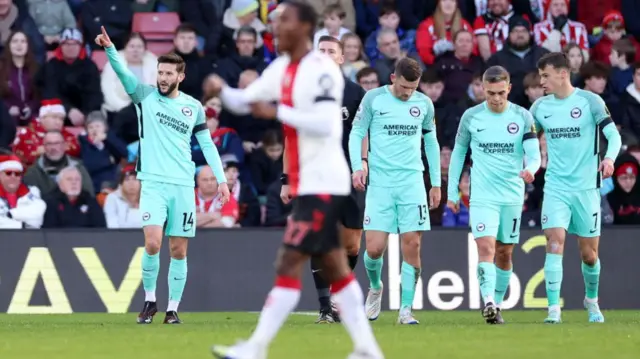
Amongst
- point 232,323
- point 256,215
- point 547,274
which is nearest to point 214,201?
point 256,215

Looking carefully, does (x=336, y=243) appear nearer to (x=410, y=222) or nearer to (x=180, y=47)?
(x=410, y=222)

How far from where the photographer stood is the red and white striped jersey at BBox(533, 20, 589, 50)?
21.7 meters

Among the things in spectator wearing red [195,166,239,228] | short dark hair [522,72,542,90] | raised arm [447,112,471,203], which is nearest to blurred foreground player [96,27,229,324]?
raised arm [447,112,471,203]

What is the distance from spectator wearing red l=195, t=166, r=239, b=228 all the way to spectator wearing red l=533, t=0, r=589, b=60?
19.1 feet

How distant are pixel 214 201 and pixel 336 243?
9.51 meters

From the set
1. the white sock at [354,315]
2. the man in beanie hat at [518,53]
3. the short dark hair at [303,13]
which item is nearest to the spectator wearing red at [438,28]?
the man in beanie hat at [518,53]

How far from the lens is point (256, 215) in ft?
61.7

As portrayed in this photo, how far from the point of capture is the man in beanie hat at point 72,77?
68.5 feet

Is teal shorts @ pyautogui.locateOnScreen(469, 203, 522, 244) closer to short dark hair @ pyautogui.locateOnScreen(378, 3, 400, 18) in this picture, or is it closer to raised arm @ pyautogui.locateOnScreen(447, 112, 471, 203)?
raised arm @ pyautogui.locateOnScreen(447, 112, 471, 203)

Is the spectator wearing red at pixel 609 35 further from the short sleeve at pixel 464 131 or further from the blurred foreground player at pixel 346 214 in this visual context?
the blurred foreground player at pixel 346 214

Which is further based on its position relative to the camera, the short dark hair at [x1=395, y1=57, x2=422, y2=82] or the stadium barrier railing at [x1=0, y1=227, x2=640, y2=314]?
the stadium barrier railing at [x1=0, y1=227, x2=640, y2=314]

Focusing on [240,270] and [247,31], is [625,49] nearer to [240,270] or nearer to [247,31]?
[247,31]

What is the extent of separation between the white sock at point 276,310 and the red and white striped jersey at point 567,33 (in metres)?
13.5

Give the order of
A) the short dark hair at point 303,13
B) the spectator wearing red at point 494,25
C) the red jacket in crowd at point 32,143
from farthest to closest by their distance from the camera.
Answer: the spectator wearing red at point 494,25, the red jacket in crowd at point 32,143, the short dark hair at point 303,13
